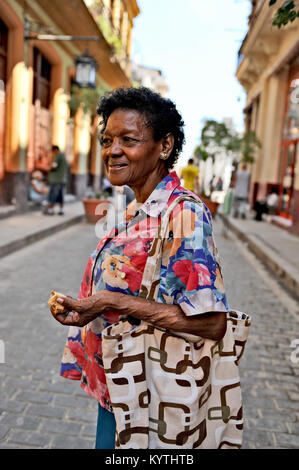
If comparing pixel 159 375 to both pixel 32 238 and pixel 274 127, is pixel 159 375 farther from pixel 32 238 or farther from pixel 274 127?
pixel 274 127

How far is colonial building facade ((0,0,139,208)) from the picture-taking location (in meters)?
11.0

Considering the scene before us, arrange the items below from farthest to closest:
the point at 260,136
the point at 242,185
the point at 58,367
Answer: the point at 260,136 < the point at 242,185 < the point at 58,367

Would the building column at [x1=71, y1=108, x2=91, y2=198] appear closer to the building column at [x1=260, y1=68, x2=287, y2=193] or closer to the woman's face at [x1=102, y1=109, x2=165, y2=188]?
the building column at [x1=260, y1=68, x2=287, y2=193]

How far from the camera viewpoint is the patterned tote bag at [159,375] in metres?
1.29

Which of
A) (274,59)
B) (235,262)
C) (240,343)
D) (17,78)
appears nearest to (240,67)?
(274,59)

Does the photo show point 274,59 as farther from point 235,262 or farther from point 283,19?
point 283,19

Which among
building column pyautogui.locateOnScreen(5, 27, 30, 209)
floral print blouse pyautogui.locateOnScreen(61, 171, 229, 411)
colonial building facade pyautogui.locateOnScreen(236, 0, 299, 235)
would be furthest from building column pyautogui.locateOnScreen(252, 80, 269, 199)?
floral print blouse pyautogui.locateOnScreen(61, 171, 229, 411)

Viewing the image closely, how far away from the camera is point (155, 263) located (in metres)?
1.29

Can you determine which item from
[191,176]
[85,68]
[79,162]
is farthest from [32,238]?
[79,162]

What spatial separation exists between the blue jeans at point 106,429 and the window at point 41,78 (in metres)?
13.1

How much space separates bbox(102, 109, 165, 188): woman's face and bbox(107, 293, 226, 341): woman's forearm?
43 centimetres

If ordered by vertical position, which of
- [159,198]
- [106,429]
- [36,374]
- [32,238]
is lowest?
[36,374]

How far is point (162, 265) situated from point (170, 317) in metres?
0.15

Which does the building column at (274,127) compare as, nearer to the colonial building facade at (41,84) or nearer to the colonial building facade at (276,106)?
the colonial building facade at (276,106)
